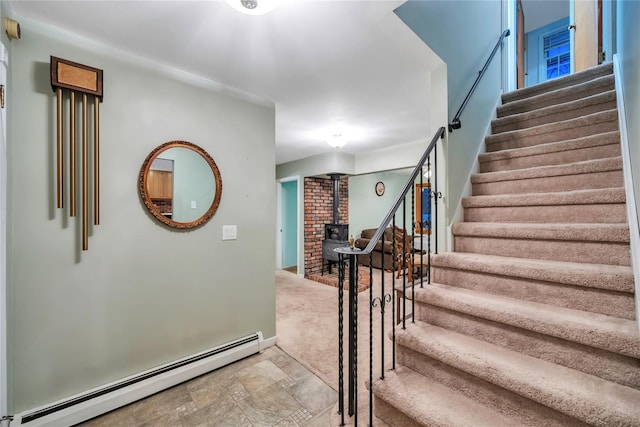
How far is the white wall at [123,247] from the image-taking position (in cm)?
150

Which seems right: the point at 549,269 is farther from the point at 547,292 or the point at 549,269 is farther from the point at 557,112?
the point at 557,112

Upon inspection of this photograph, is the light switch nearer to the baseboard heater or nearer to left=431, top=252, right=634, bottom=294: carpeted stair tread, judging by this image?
the baseboard heater

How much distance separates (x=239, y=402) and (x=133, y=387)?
2.33 feet

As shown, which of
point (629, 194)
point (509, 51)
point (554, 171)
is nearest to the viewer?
point (629, 194)

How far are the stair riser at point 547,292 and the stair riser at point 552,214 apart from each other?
1.99ft

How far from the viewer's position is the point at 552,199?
1827 millimetres

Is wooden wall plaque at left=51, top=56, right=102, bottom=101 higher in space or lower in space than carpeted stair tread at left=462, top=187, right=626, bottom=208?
higher

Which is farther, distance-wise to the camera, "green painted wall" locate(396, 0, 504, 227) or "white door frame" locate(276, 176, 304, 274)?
"white door frame" locate(276, 176, 304, 274)

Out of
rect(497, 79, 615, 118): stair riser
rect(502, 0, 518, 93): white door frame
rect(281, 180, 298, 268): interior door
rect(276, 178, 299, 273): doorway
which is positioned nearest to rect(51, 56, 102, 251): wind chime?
rect(497, 79, 615, 118): stair riser

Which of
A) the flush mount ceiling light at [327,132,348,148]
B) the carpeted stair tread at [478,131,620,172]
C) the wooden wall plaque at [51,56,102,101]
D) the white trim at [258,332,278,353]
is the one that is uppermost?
the flush mount ceiling light at [327,132,348,148]

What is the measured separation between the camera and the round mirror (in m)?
1.91

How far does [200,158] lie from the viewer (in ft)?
7.03

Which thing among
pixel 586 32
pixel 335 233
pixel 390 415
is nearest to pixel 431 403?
pixel 390 415

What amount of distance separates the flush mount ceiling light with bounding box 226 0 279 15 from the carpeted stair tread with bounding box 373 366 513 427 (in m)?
2.00
